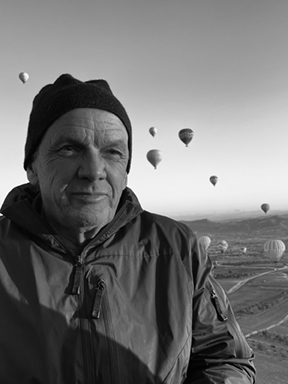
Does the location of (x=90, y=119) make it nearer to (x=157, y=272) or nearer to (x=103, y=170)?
(x=103, y=170)

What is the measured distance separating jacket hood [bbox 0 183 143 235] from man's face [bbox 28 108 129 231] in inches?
2.4

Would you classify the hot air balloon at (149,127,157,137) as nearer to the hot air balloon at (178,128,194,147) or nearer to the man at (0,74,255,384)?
the hot air balloon at (178,128,194,147)

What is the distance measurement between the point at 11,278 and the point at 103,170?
653 millimetres

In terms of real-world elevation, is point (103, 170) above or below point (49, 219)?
above

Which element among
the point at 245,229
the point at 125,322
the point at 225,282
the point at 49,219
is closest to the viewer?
the point at 125,322

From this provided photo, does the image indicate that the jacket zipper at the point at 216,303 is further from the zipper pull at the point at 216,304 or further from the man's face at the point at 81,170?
the man's face at the point at 81,170

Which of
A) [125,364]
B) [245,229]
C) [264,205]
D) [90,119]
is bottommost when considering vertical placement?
[245,229]

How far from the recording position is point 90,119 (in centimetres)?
164

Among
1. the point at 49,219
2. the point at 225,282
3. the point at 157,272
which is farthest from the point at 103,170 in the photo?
the point at 225,282

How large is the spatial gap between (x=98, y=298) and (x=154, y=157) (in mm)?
25324

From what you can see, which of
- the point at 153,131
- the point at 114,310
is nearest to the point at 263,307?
the point at 114,310

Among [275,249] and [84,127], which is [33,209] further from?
[275,249]

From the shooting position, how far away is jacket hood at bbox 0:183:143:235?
1.58 metres

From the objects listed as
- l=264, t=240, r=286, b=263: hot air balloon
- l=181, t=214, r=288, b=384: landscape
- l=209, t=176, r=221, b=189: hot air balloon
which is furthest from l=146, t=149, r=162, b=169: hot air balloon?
l=264, t=240, r=286, b=263: hot air balloon
